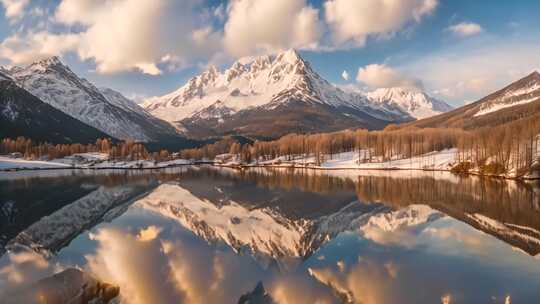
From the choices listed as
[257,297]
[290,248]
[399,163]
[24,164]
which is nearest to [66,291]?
[257,297]

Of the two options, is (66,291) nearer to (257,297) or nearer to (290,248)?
(257,297)

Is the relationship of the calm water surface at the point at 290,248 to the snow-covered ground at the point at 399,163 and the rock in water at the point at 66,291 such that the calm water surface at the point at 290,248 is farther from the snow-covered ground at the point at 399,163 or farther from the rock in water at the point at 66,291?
the snow-covered ground at the point at 399,163

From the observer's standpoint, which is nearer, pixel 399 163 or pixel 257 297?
pixel 257 297

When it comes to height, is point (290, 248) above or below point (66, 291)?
below

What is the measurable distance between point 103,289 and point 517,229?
36.4 metres

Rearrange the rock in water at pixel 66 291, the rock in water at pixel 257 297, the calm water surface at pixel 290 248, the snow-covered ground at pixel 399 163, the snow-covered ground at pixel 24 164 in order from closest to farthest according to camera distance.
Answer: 1. the rock in water at pixel 66 291
2. the rock in water at pixel 257 297
3. the calm water surface at pixel 290 248
4. the snow-covered ground at pixel 399 163
5. the snow-covered ground at pixel 24 164

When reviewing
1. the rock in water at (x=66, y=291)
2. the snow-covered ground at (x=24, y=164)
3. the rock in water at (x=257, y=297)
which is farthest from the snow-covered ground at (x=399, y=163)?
the rock in water at (x=66, y=291)

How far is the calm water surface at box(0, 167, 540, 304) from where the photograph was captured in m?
23.2

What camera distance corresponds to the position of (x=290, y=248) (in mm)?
34281

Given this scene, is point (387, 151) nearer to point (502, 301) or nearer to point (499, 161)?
point (499, 161)

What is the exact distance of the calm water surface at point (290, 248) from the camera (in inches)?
914

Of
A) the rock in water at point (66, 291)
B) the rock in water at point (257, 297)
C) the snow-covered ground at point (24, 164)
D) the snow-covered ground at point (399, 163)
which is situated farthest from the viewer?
the snow-covered ground at point (24, 164)

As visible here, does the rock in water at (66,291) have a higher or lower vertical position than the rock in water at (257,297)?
higher

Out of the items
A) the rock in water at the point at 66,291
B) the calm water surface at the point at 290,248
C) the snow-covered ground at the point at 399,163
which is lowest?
the calm water surface at the point at 290,248
